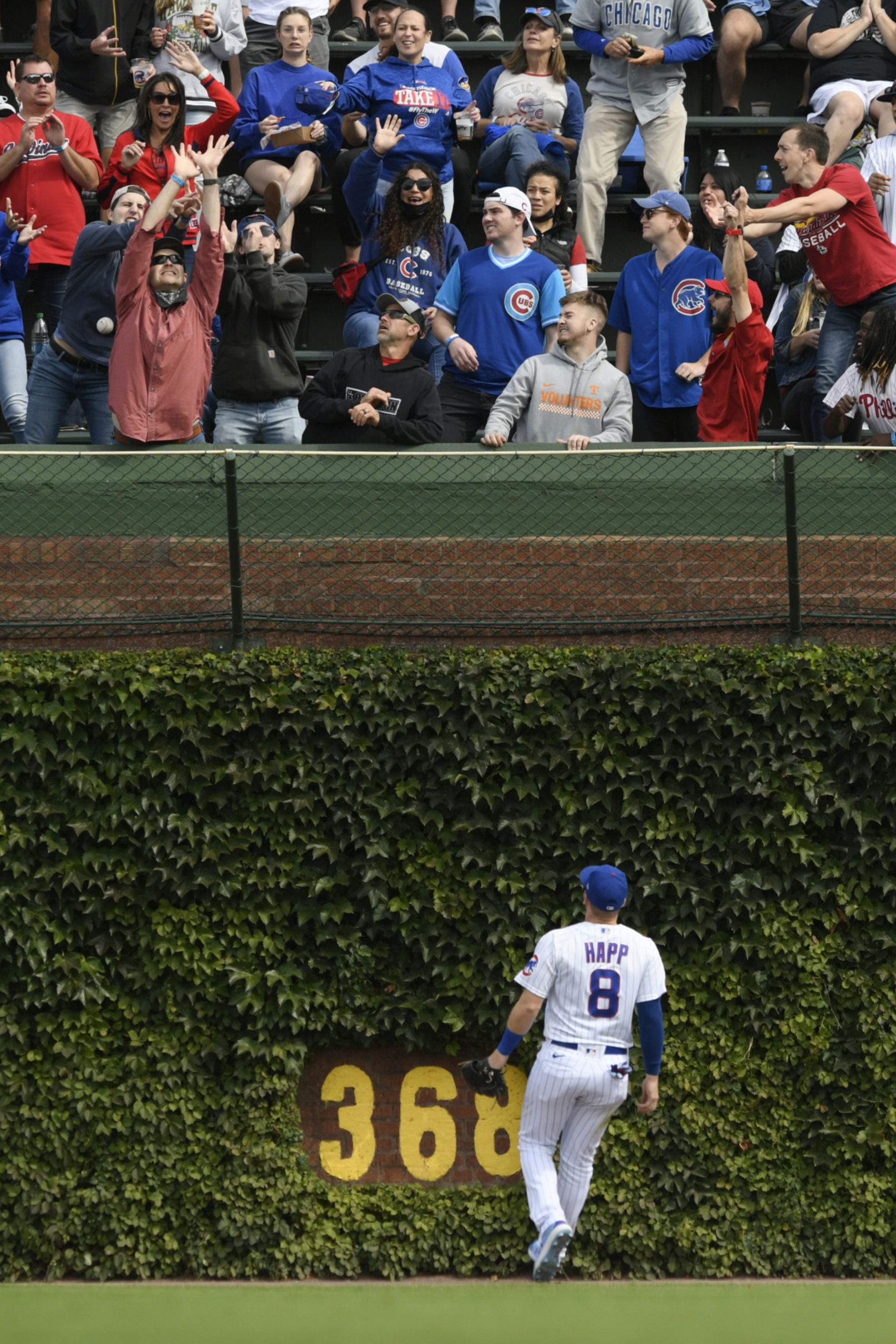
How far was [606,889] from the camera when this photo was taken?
8016mm

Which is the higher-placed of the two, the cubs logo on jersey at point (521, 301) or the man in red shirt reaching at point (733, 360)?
→ the cubs logo on jersey at point (521, 301)

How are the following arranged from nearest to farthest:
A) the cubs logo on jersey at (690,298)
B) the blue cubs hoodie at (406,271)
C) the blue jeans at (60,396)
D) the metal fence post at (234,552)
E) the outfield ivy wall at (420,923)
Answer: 1. the outfield ivy wall at (420,923)
2. the metal fence post at (234,552)
3. the blue jeans at (60,396)
4. the cubs logo on jersey at (690,298)
5. the blue cubs hoodie at (406,271)

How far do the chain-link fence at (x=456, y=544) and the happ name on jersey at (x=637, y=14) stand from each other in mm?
4711

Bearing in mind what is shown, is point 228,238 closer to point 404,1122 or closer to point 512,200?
point 512,200

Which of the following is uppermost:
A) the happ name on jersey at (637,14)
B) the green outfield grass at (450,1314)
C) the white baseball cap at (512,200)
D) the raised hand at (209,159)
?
the happ name on jersey at (637,14)

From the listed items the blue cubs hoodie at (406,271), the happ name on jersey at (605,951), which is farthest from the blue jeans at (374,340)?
the happ name on jersey at (605,951)

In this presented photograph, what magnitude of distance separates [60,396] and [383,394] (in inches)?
81.4

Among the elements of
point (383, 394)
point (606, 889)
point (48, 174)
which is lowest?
point (606, 889)

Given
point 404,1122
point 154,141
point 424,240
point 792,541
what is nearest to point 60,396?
point 154,141

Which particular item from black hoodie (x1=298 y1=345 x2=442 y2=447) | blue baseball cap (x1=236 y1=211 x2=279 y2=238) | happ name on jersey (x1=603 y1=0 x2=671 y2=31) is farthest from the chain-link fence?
happ name on jersey (x1=603 y1=0 x2=671 y2=31)

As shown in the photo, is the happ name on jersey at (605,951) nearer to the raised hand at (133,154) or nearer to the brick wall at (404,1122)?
the brick wall at (404,1122)

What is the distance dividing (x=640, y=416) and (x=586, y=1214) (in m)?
4.83

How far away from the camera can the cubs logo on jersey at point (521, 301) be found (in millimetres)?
10453

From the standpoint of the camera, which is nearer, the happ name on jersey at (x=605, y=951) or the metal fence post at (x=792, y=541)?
the happ name on jersey at (x=605, y=951)
